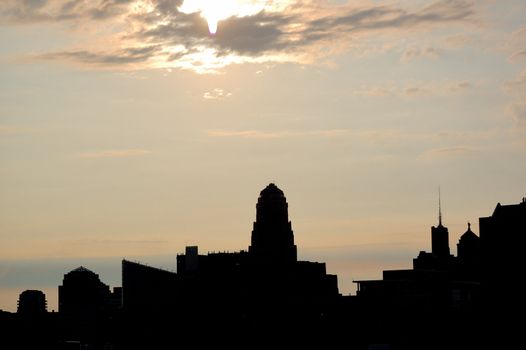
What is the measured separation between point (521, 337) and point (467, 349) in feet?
24.0

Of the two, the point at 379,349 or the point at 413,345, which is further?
the point at 413,345

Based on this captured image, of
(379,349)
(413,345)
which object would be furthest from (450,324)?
(379,349)

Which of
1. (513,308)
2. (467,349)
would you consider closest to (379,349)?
(467,349)

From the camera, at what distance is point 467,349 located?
18250cm

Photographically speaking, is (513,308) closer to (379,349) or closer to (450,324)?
(450,324)

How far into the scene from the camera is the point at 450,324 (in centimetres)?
19162

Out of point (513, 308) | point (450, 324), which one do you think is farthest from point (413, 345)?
point (513, 308)

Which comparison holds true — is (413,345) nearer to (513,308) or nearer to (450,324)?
(450,324)

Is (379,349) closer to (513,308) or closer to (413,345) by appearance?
(413,345)

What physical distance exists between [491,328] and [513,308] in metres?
13.4

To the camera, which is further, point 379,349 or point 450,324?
point 450,324

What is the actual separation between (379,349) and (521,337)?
1995 centimetres

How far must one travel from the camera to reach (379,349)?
17688cm

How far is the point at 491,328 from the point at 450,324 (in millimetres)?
6486
